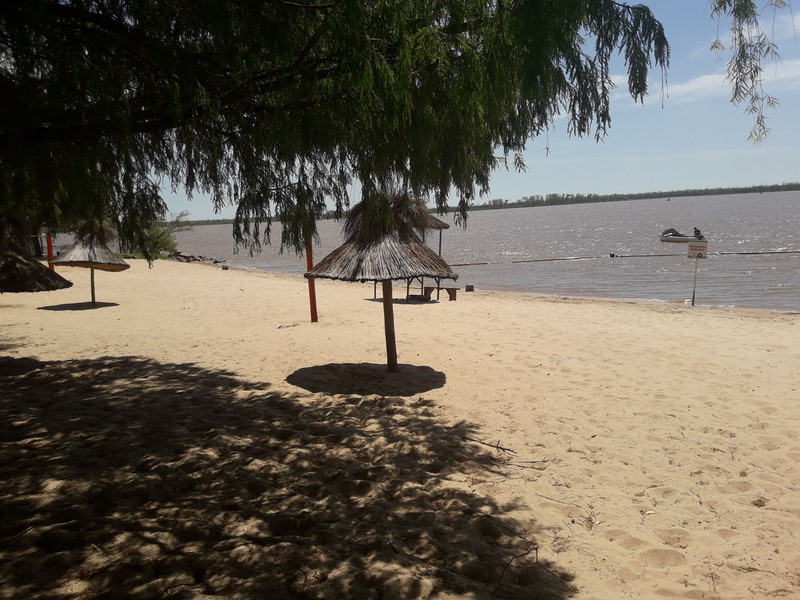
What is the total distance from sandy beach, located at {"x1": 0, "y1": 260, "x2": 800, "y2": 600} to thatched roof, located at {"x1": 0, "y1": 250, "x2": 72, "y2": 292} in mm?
909

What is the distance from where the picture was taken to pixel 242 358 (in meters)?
8.20

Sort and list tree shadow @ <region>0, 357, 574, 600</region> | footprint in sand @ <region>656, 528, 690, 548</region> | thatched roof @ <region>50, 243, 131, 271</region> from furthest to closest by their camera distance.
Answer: thatched roof @ <region>50, 243, 131, 271</region> < footprint in sand @ <region>656, 528, 690, 548</region> < tree shadow @ <region>0, 357, 574, 600</region>

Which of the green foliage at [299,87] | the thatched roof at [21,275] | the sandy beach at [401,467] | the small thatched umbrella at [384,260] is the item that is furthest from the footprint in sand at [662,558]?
the thatched roof at [21,275]

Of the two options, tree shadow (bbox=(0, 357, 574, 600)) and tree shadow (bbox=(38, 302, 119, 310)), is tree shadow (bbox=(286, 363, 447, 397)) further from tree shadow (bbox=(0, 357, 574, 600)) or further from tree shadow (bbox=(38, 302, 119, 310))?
tree shadow (bbox=(38, 302, 119, 310))

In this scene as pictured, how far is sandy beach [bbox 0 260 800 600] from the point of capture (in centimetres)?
301

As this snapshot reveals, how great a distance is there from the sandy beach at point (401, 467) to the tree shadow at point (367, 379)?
0.04 metres

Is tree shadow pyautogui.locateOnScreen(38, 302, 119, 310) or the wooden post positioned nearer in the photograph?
the wooden post

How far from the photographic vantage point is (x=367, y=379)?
7188 millimetres

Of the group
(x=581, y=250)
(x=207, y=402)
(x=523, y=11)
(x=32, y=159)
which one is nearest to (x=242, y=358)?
(x=207, y=402)

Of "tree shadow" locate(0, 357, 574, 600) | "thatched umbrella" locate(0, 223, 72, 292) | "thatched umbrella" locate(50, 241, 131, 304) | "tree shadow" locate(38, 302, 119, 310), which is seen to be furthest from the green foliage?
"tree shadow" locate(38, 302, 119, 310)

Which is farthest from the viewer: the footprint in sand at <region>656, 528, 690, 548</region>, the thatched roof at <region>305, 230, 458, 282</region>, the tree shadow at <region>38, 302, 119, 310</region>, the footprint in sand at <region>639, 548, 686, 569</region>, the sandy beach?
the tree shadow at <region>38, 302, 119, 310</region>

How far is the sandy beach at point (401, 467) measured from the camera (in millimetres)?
3010

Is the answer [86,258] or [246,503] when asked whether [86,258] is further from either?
[246,503]

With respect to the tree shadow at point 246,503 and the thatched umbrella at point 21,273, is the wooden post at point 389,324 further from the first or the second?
the thatched umbrella at point 21,273
